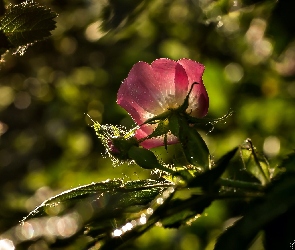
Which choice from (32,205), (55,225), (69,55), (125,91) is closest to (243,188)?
(125,91)

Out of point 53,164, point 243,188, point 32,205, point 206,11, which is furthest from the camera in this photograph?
point 53,164

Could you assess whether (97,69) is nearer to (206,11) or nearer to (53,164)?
(53,164)

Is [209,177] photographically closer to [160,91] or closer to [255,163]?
[255,163]

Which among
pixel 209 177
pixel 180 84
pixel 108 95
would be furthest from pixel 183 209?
pixel 108 95

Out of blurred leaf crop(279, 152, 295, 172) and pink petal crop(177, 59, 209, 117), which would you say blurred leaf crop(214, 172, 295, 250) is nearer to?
blurred leaf crop(279, 152, 295, 172)

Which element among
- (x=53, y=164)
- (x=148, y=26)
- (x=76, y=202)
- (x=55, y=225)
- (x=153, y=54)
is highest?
(x=148, y=26)

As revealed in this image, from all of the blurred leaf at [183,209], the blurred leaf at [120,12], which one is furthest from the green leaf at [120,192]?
the blurred leaf at [120,12]

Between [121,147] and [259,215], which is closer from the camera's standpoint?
[259,215]
